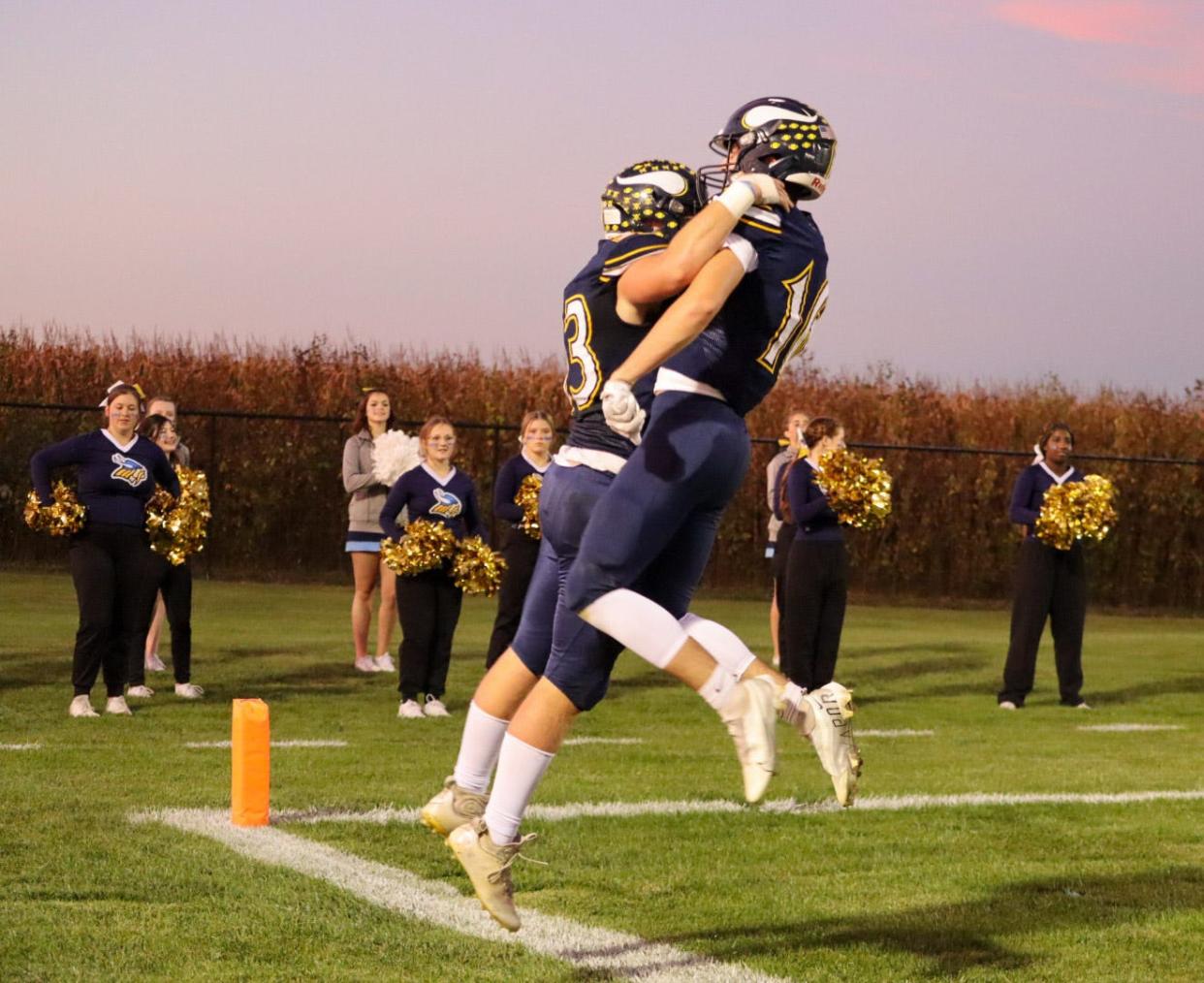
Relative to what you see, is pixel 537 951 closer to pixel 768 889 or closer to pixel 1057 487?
pixel 768 889

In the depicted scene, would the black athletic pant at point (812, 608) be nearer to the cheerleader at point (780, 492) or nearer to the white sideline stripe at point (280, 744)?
the cheerleader at point (780, 492)

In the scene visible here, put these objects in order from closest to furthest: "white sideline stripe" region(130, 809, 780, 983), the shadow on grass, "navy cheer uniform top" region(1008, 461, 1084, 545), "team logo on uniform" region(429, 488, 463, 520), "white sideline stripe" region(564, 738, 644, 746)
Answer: "white sideline stripe" region(130, 809, 780, 983) < the shadow on grass < "white sideline stripe" region(564, 738, 644, 746) < "team logo on uniform" region(429, 488, 463, 520) < "navy cheer uniform top" region(1008, 461, 1084, 545)

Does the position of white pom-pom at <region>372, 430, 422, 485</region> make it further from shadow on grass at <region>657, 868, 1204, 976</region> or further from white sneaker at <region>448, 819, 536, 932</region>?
white sneaker at <region>448, 819, 536, 932</region>

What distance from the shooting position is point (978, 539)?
2744cm

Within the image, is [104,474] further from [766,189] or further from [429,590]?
[766,189]

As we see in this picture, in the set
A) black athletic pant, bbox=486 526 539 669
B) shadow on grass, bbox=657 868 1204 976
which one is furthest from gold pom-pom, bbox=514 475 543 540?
shadow on grass, bbox=657 868 1204 976

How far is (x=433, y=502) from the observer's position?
11.9 metres

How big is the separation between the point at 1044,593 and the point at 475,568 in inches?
182

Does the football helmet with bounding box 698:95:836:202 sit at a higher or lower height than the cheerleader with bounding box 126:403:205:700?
higher

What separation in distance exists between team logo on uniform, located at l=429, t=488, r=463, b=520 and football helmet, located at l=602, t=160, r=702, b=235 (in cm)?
700

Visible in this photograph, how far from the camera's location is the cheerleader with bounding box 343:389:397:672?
14.3 m

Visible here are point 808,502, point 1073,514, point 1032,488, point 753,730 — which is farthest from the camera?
point 1032,488

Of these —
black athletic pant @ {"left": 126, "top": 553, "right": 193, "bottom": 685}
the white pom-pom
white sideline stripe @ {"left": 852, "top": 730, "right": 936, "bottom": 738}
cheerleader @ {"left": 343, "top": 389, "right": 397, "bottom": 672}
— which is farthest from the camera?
cheerleader @ {"left": 343, "top": 389, "right": 397, "bottom": 672}

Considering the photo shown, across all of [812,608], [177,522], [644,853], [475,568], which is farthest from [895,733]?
[644,853]
